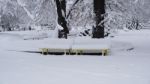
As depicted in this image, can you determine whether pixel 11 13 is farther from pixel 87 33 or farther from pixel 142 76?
pixel 142 76

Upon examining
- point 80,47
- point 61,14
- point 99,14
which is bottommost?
point 80,47

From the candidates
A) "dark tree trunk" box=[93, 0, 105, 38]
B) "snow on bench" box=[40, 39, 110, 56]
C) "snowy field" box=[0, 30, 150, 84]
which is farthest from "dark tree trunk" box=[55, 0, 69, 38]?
"snow on bench" box=[40, 39, 110, 56]

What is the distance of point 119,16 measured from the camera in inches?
879

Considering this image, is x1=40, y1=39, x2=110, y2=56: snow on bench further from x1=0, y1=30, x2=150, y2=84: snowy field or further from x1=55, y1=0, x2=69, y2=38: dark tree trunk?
x1=55, y1=0, x2=69, y2=38: dark tree trunk

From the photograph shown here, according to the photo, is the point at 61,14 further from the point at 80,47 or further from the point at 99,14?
the point at 80,47

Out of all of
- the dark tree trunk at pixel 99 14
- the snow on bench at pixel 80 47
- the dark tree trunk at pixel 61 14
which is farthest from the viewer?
the dark tree trunk at pixel 61 14

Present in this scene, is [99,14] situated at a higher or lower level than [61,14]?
lower

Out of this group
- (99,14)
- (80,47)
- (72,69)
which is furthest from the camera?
(99,14)

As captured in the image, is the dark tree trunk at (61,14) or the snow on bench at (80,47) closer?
the snow on bench at (80,47)

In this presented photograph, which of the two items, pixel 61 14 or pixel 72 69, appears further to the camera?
pixel 61 14

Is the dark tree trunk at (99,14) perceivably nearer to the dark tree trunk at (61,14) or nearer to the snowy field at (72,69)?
the snowy field at (72,69)

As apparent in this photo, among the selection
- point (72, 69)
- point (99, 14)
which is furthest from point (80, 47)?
point (72, 69)

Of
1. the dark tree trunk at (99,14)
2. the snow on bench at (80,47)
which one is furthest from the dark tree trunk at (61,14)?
the snow on bench at (80,47)

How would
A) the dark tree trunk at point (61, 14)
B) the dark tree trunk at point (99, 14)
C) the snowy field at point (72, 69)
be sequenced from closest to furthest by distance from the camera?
1. the snowy field at point (72, 69)
2. the dark tree trunk at point (99, 14)
3. the dark tree trunk at point (61, 14)
